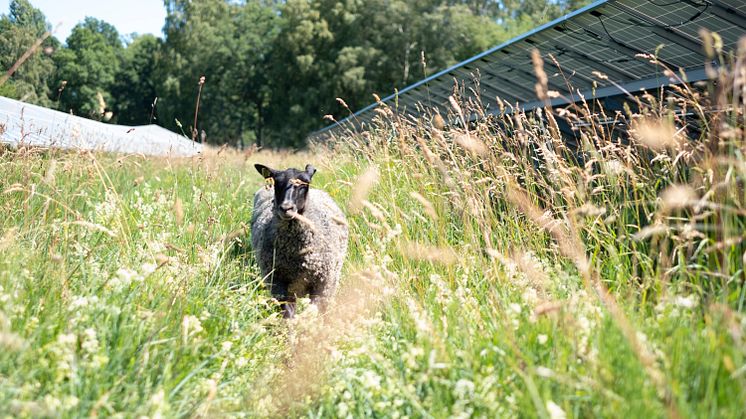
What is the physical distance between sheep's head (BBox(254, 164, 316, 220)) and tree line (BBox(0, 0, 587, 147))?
4286 centimetres

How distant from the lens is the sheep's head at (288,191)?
5.54 m

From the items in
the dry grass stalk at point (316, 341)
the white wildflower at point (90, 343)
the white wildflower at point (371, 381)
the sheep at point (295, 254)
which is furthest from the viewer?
the sheep at point (295, 254)

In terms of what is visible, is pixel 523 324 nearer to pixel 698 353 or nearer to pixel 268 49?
pixel 698 353

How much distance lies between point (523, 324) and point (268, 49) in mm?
66183

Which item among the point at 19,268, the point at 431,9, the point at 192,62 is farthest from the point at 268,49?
the point at 19,268

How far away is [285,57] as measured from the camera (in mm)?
59219

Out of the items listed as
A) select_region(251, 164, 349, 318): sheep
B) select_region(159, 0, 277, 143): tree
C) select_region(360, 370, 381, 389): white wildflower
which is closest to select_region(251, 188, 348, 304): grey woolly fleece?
select_region(251, 164, 349, 318): sheep

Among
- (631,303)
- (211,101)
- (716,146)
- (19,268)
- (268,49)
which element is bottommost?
(211,101)

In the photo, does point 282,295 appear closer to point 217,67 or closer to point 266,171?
point 266,171

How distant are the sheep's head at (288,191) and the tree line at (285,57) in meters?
42.9

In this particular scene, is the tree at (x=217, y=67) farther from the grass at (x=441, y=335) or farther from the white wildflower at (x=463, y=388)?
the white wildflower at (x=463, y=388)

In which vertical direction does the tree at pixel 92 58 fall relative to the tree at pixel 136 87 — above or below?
above

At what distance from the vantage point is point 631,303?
3.10 meters

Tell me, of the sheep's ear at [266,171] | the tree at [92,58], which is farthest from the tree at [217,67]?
the sheep's ear at [266,171]
